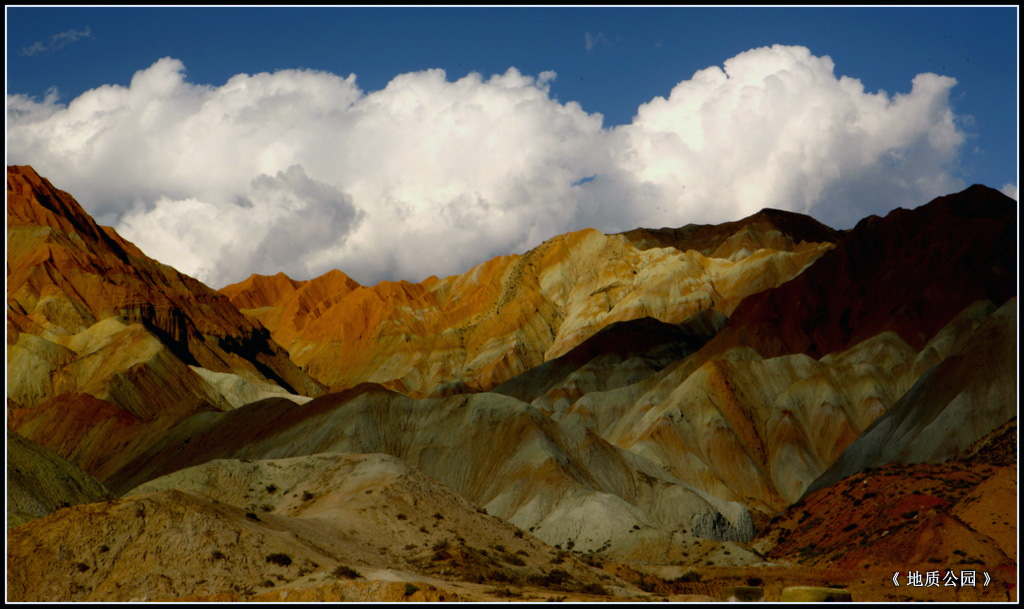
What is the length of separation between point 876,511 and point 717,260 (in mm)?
137039

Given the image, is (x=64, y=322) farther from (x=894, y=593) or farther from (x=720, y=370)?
(x=894, y=593)

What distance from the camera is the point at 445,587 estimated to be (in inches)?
1309

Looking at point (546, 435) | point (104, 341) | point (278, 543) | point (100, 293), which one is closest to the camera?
point (278, 543)

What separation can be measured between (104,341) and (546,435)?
7840 centimetres

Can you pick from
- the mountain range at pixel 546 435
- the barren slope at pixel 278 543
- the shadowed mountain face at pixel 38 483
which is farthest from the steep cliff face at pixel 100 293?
the barren slope at pixel 278 543

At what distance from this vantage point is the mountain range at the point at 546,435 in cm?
3784

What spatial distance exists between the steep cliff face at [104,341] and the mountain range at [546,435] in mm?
464

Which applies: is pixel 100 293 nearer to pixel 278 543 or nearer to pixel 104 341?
pixel 104 341

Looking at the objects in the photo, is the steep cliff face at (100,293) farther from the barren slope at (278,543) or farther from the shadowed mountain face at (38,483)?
the barren slope at (278,543)

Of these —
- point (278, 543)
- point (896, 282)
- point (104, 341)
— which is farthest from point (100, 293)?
point (278, 543)

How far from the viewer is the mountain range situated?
124ft

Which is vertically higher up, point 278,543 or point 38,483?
point 38,483

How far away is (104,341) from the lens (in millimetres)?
139125

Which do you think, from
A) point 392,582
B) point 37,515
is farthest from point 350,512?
point 392,582
